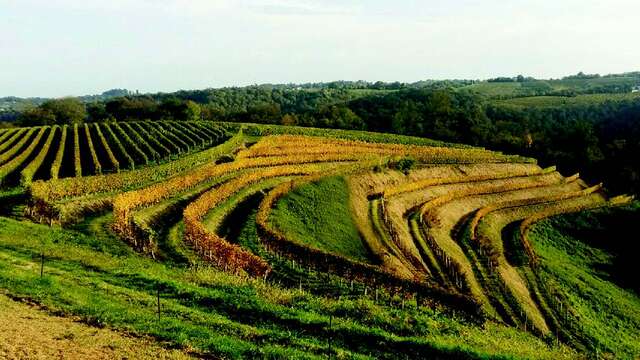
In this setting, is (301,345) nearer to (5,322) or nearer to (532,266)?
(5,322)

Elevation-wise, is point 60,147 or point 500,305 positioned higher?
point 60,147

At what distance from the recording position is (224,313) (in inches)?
Answer: 981

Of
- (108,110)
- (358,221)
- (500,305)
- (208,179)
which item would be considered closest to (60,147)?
(208,179)

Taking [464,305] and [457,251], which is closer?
[464,305]

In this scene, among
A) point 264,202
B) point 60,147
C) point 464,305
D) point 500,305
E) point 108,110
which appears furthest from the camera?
point 108,110

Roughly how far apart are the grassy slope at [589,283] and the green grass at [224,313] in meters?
17.2

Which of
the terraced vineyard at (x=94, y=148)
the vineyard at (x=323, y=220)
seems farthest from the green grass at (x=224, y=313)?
the terraced vineyard at (x=94, y=148)

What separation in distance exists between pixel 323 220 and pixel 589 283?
28.9 m

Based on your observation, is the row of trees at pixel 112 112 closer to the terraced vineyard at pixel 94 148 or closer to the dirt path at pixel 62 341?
the terraced vineyard at pixel 94 148

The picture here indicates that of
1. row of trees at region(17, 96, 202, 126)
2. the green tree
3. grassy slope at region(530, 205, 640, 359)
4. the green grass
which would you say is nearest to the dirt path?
the green grass

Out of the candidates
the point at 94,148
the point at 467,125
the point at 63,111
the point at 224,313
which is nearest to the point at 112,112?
the point at 63,111

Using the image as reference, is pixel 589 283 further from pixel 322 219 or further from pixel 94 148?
pixel 94 148

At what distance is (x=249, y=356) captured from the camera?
19.5m

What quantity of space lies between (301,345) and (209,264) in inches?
635
